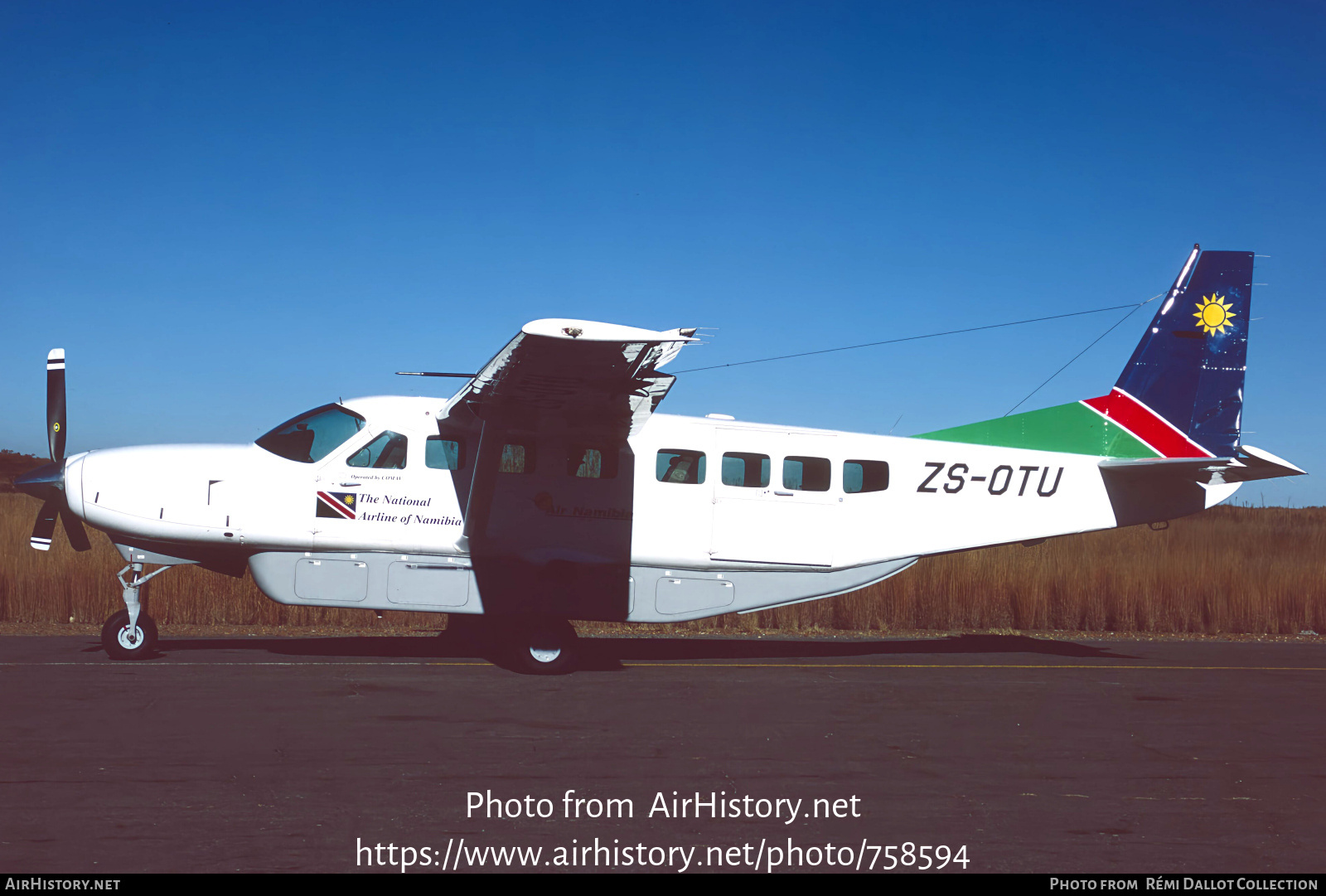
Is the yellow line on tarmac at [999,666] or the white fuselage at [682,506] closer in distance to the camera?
the white fuselage at [682,506]

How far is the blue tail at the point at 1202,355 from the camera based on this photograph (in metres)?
11.0

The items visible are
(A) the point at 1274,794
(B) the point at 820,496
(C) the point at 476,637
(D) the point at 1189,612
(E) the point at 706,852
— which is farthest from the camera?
(D) the point at 1189,612

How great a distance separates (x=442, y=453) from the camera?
954 cm

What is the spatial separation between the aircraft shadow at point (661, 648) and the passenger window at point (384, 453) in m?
2.04

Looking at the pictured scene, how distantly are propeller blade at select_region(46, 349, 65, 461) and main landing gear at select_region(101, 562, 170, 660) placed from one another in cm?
153

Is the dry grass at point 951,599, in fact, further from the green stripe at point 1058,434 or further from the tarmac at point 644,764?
the green stripe at point 1058,434

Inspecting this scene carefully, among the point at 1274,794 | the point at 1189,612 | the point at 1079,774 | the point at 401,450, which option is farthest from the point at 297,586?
the point at 1189,612

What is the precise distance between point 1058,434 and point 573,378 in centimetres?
602

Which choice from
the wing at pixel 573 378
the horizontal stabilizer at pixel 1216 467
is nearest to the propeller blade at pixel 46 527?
the wing at pixel 573 378

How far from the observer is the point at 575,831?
4.72m

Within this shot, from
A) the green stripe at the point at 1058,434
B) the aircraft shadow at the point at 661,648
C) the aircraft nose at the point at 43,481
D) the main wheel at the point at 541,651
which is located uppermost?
the green stripe at the point at 1058,434

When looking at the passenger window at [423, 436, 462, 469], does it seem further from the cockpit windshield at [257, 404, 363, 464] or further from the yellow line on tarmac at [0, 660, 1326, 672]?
the yellow line on tarmac at [0, 660, 1326, 672]

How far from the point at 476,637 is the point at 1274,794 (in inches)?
336
